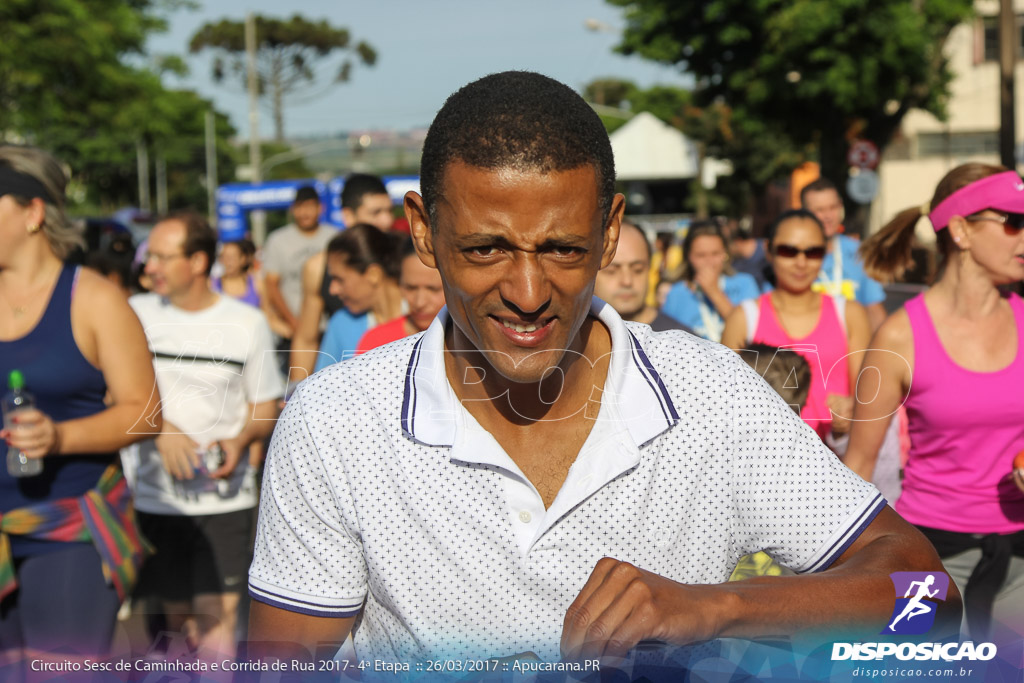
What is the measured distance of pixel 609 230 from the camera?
2082 millimetres

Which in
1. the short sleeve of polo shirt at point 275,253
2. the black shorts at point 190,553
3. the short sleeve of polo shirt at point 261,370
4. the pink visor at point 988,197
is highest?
the pink visor at point 988,197

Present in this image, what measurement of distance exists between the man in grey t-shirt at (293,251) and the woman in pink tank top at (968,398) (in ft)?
18.5

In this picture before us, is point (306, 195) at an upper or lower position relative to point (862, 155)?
upper

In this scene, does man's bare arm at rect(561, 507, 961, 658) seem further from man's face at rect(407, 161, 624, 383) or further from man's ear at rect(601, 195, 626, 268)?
man's ear at rect(601, 195, 626, 268)

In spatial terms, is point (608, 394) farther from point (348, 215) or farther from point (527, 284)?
point (348, 215)

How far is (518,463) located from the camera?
2.08 m

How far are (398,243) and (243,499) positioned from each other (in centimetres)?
170

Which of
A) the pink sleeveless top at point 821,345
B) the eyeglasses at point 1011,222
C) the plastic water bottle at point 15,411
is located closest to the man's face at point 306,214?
the pink sleeveless top at point 821,345

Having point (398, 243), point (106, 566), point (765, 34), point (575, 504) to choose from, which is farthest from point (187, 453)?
point (765, 34)

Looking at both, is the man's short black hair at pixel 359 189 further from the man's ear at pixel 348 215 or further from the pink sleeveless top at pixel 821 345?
the pink sleeveless top at pixel 821 345

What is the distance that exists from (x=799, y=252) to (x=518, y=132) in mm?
3679

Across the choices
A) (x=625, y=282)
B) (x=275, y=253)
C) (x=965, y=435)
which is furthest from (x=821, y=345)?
(x=275, y=253)

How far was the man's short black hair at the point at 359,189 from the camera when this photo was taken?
25.6 feet

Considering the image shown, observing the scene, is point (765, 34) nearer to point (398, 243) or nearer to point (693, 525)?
point (398, 243)
